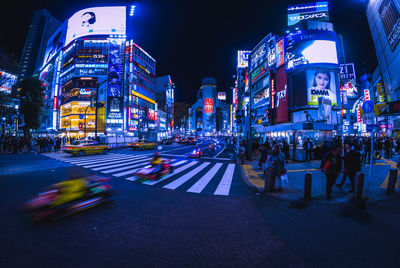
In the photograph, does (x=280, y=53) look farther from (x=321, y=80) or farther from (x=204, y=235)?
(x=204, y=235)

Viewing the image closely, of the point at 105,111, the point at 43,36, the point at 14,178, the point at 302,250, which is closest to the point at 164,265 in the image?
the point at 302,250

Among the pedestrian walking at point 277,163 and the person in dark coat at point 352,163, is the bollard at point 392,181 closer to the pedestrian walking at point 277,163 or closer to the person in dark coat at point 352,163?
the person in dark coat at point 352,163

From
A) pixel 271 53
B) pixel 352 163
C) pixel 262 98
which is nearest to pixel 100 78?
pixel 262 98

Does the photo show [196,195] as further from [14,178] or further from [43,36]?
[43,36]

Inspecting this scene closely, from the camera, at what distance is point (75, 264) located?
103 inches

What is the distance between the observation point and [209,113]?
159m

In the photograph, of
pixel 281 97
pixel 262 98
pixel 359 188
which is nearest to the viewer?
pixel 359 188

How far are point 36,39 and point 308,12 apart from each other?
193 metres

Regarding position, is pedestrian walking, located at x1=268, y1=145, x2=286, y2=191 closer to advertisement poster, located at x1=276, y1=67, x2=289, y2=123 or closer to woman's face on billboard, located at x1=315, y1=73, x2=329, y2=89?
advertisement poster, located at x1=276, y1=67, x2=289, y2=123

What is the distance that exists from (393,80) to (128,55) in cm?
6691

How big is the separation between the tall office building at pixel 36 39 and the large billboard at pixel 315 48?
183866 mm

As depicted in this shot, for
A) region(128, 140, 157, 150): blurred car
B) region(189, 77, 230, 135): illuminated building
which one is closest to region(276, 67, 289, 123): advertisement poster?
region(128, 140, 157, 150): blurred car

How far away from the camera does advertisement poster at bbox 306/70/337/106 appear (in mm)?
24812

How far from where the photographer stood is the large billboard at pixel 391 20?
2603 cm
